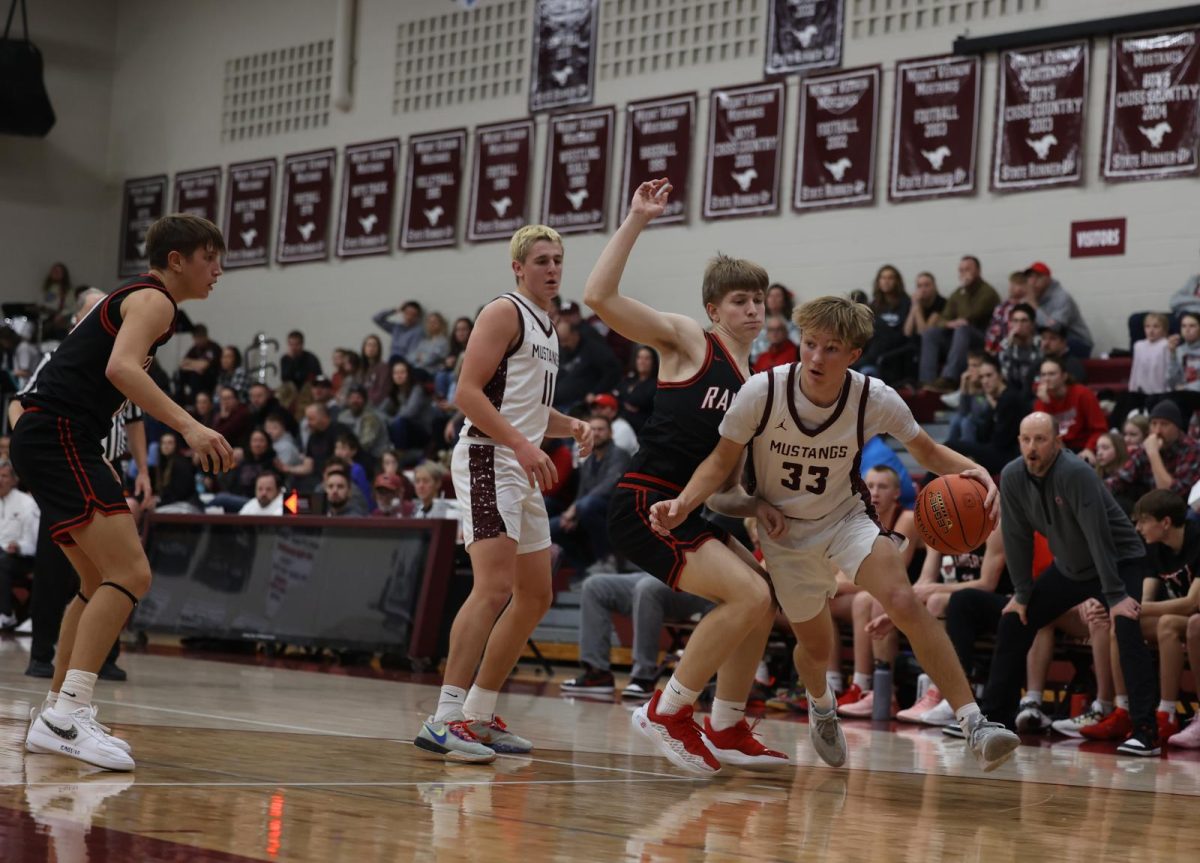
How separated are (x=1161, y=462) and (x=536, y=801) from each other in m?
7.10

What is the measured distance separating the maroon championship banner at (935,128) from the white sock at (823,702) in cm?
1027

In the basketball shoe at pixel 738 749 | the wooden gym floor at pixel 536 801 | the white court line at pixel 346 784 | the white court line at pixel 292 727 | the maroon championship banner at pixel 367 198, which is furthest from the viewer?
the maroon championship banner at pixel 367 198

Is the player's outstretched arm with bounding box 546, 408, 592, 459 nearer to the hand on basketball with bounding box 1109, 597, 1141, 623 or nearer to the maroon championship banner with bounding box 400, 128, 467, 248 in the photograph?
the hand on basketball with bounding box 1109, 597, 1141, 623

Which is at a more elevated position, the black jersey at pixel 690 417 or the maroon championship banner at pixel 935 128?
the maroon championship banner at pixel 935 128

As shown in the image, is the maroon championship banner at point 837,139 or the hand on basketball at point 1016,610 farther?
the maroon championship banner at point 837,139

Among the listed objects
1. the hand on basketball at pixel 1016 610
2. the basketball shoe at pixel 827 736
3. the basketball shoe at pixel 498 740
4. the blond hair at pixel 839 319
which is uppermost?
the blond hair at pixel 839 319

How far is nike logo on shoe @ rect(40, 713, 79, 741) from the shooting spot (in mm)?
4512

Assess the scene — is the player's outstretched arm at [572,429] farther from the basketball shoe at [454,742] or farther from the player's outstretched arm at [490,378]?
the basketball shoe at [454,742]

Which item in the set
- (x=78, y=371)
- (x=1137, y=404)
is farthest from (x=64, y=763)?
(x=1137, y=404)

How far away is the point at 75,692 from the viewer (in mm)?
4586

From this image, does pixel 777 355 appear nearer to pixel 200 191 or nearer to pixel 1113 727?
pixel 1113 727

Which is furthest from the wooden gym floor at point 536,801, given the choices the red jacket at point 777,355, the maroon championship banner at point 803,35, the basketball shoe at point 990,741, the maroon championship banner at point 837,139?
the maroon championship banner at point 803,35

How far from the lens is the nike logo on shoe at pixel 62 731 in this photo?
178 inches

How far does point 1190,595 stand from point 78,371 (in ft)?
17.8
